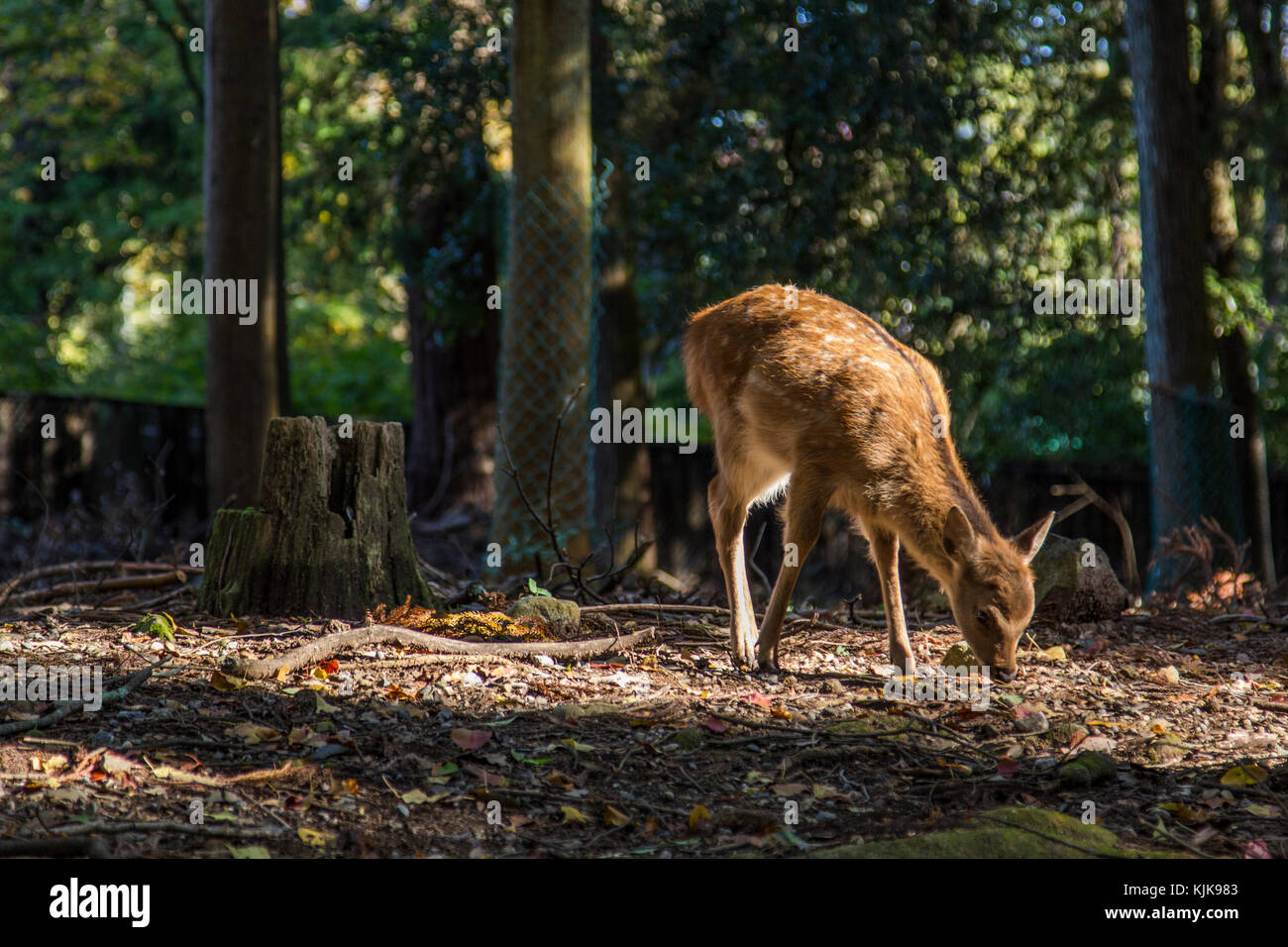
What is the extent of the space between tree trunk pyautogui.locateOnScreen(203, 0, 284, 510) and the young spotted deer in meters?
4.67

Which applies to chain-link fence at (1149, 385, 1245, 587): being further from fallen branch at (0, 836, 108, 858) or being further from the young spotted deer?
fallen branch at (0, 836, 108, 858)

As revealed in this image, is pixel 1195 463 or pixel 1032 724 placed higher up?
pixel 1195 463

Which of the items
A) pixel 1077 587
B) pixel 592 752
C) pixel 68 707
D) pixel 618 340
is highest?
pixel 618 340

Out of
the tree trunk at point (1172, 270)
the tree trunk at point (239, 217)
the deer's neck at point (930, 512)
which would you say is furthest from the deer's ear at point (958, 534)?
the tree trunk at point (239, 217)

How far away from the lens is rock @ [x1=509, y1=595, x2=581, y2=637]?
20.7 ft

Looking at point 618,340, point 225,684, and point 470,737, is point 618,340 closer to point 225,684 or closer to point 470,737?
point 225,684

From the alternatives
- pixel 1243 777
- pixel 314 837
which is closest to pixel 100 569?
pixel 314 837

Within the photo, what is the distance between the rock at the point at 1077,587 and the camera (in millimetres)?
7566

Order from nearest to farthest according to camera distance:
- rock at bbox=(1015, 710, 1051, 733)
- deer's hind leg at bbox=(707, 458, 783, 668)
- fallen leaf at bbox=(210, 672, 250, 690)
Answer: fallen leaf at bbox=(210, 672, 250, 690) < rock at bbox=(1015, 710, 1051, 733) < deer's hind leg at bbox=(707, 458, 783, 668)

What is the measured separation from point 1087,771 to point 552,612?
2786 millimetres

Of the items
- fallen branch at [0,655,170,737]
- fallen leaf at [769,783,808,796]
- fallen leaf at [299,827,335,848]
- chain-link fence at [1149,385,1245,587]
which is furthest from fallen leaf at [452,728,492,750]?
chain-link fence at [1149,385,1245,587]

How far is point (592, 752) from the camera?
4672mm

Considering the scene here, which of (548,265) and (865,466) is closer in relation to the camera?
(865,466)

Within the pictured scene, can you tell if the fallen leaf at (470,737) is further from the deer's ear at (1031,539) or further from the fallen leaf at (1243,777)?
the deer's ear at (1031,539)
